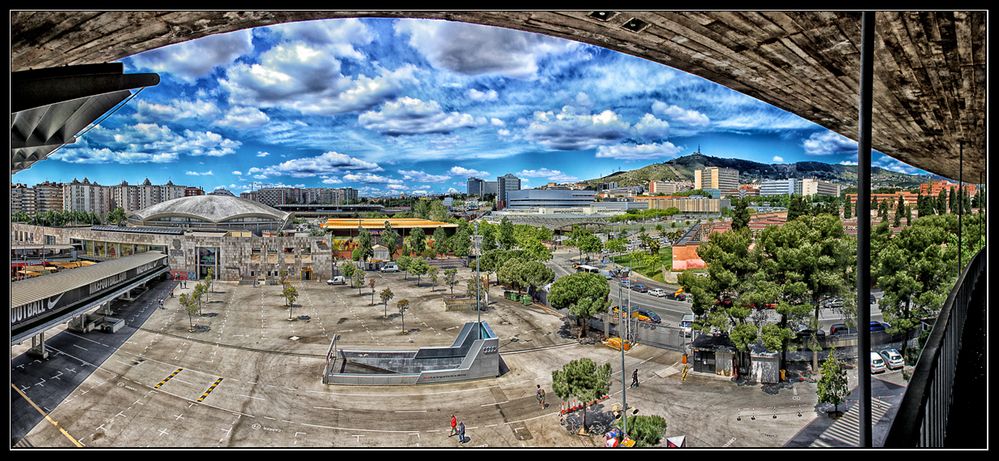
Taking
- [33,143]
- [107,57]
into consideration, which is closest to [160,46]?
[107,57]

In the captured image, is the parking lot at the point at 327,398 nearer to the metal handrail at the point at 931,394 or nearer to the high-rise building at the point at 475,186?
the metal handrail at the point at 931,394

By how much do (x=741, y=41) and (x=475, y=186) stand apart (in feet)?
351

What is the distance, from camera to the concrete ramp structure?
8336 millimetres

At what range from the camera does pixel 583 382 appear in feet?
21.2

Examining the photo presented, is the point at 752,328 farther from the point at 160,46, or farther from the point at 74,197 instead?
the point at 74,197

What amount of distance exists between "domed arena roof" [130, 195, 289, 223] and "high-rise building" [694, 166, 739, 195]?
213 ft

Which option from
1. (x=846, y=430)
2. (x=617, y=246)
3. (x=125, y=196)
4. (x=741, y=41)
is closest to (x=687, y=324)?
(x=846, y=430)

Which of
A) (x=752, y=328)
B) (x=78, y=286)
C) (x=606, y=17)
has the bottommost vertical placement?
(x=752, y=328)

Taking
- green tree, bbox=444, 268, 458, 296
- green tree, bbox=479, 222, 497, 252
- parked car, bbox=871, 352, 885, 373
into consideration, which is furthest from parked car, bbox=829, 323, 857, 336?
green tree, bbox=479, 222, 497, 252

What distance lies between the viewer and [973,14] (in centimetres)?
219

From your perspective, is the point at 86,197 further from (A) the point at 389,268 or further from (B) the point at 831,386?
(B) the point at 831,386

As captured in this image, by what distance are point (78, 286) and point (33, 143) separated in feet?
30.9

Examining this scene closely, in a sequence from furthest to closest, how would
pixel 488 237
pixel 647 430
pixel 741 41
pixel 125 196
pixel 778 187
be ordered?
pixel 778 187 → pixel 125 196 → pixel 488 237 → pixel 647 430 → pixel 741 41
